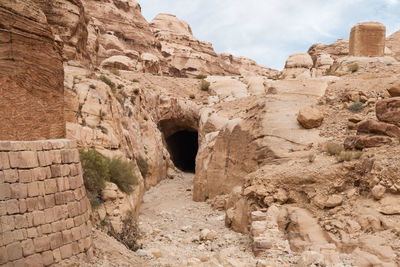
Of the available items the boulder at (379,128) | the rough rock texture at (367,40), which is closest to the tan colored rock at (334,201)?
the boulder at (379,128)

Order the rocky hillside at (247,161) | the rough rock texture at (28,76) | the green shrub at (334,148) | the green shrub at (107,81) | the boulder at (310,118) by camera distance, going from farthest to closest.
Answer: the green shrub at (107,81) < the boulder at (310,118) < the green shrub at (334,148) < the rocky hillside at (247,161) < the rough rock texture at (28,76)

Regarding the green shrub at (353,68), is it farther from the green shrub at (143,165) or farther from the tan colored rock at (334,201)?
the tan colored rock at (334,201)

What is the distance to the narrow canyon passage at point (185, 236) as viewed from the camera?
7547 mm

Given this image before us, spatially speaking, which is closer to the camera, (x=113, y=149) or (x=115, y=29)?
(x=113, y=149)

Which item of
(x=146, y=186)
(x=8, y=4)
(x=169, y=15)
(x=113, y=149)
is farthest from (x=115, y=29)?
(x=8, y=4)

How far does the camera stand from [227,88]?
Result: 1117 inches

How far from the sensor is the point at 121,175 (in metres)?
10.0

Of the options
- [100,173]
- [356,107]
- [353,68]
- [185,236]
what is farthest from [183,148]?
[100,173]

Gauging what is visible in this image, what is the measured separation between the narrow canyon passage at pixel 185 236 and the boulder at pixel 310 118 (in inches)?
159

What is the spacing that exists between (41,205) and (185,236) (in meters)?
5.23

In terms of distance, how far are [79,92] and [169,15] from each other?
51937 mm

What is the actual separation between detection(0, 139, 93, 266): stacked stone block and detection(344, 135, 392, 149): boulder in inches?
261

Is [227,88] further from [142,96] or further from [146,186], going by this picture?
[146,186]

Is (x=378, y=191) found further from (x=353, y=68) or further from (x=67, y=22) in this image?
(x=353, y=68)
